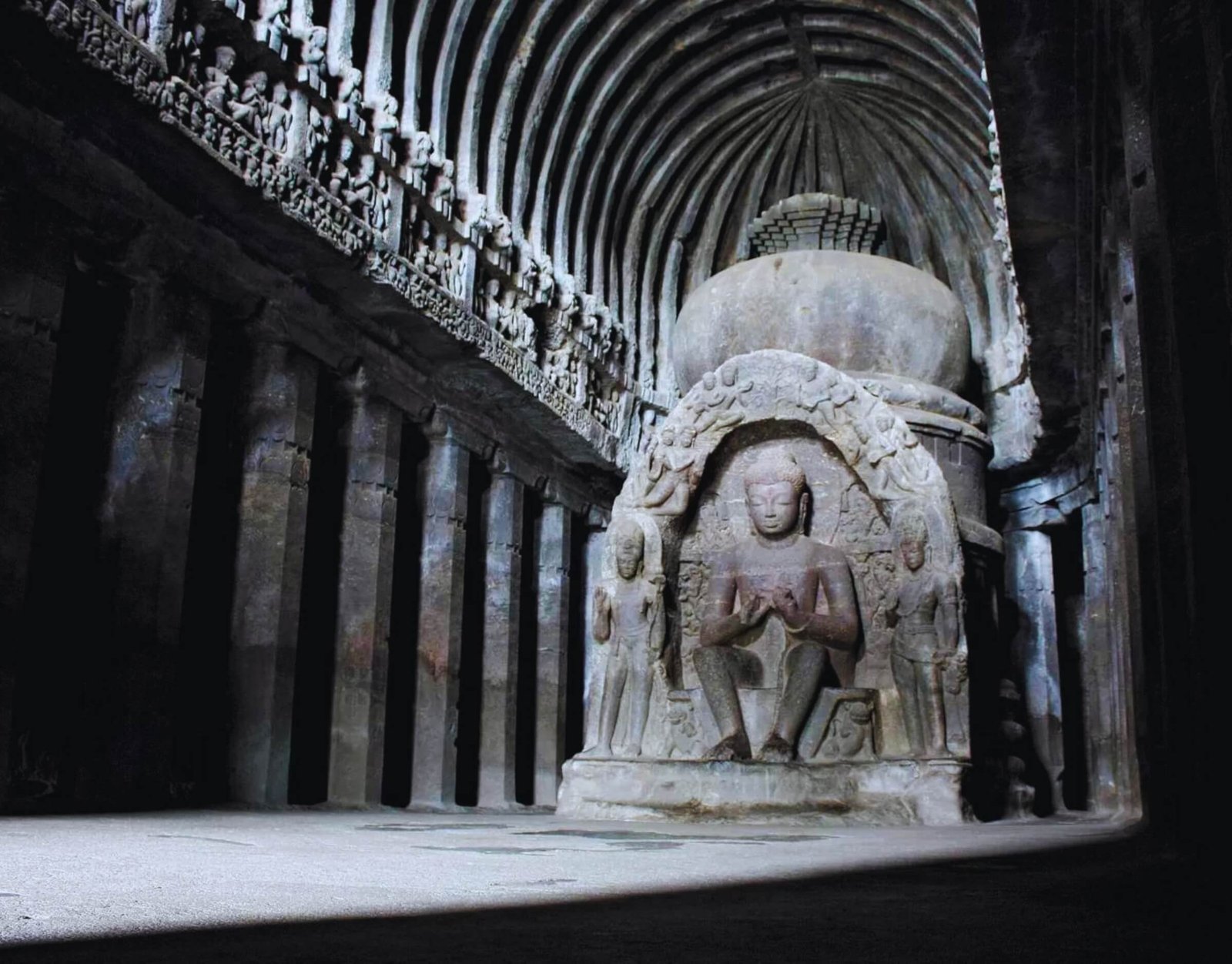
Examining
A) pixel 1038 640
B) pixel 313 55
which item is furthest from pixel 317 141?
pixel 1038 640

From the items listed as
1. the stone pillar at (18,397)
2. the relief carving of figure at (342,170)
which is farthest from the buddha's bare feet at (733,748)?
the relief carving of figure at (342,170)

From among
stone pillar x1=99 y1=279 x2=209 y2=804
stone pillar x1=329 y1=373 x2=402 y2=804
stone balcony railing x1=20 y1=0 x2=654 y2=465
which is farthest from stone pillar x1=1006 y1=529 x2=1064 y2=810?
stone pillar x1=99 y1=279 x2=209 y2=804

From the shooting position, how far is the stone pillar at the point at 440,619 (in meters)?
13.2

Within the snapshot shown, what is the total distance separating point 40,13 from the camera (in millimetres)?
7957

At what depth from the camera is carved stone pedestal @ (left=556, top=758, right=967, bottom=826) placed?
8.42 metres

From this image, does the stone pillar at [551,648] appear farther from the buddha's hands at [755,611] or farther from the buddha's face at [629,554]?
the buddha's hands at [755,611]

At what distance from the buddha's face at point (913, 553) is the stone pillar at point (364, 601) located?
5.45 metres

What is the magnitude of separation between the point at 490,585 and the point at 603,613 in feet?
17.8

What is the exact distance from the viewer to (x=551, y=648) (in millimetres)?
16234

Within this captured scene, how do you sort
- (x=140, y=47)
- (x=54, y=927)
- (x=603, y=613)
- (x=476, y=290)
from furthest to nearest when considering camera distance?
(x=476, y=290) < (x=603, y=613) < (x=140, y=47) < (x=54, y=927)

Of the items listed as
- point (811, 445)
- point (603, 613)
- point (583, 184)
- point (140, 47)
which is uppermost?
point (583, 184)

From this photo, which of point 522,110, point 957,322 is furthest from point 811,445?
point 522,110

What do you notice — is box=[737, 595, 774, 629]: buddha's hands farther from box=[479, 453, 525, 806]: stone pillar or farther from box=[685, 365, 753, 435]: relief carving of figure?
box=[479, 453, 525, 806]: stone pillar

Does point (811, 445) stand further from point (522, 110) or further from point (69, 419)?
point (522, 110)
